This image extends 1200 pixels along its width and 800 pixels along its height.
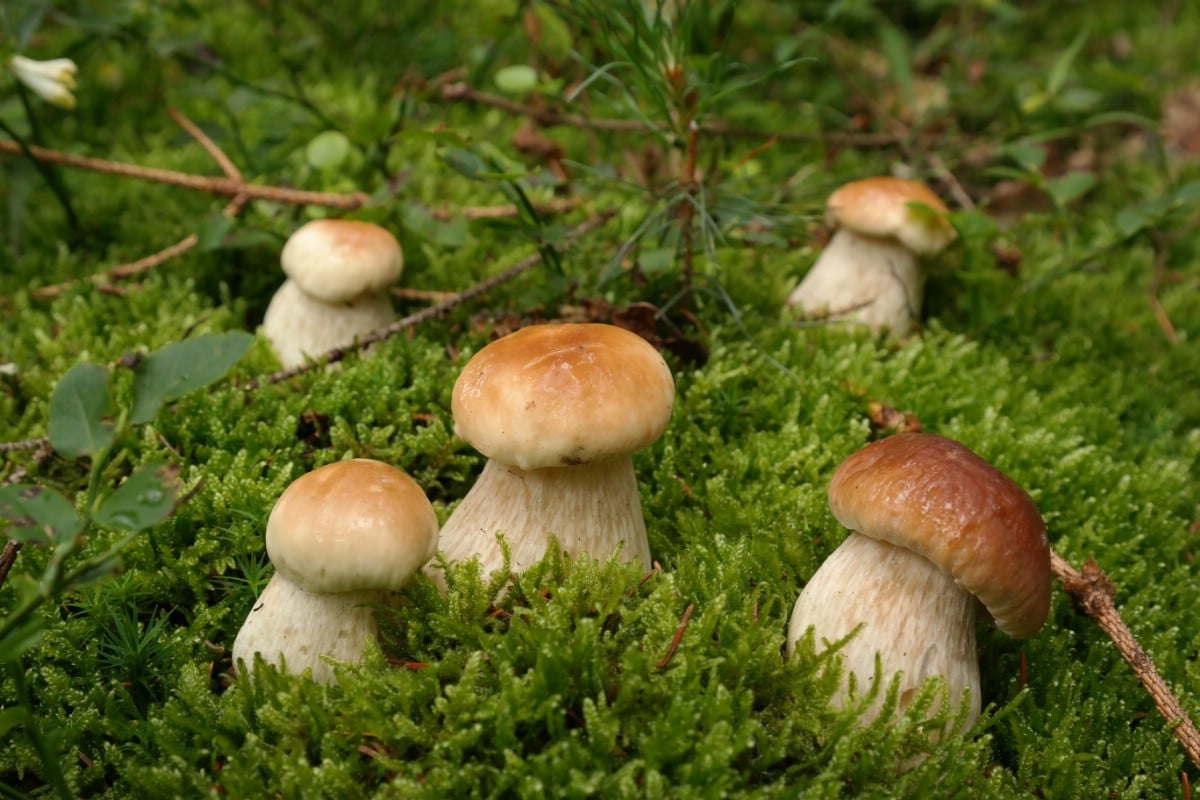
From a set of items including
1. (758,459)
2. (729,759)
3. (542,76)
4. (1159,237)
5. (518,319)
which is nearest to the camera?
(729,759)

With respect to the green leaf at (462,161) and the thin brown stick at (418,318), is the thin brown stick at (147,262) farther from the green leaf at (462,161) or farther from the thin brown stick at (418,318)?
the green leaf at (462,161)

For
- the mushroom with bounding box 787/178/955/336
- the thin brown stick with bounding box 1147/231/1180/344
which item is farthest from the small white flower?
the thin brown stick with bounding box 1147/231/1180/344

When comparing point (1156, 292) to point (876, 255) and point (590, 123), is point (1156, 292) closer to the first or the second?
point (876, 255)

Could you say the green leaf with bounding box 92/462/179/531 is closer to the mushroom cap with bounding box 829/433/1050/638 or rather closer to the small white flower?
the mushroom cap with bounding box 829/433/1050/638

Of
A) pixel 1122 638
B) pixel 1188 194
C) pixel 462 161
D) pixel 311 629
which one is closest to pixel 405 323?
pixel 462 161

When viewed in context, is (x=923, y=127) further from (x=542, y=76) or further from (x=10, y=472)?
(x=10, y=472)

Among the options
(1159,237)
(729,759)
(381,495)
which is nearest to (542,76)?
(381,495)

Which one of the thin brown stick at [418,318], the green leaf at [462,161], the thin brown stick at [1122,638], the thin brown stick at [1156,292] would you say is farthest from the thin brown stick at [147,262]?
the thin brown stick at [1156,292]
